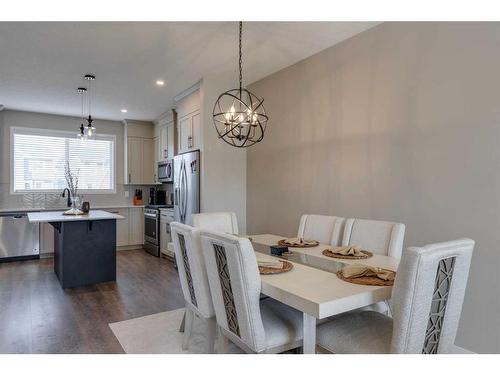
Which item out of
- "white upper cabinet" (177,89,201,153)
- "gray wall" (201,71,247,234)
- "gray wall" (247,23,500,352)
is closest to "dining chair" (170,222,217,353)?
"gray wall" (247,23,500,352)

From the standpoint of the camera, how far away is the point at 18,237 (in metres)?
5.52

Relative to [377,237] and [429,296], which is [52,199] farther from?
[429,296]

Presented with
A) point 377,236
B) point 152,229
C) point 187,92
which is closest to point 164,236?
point 152,229

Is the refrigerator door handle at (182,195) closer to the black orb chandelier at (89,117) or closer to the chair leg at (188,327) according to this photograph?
the black orb chandelier at (89,117)

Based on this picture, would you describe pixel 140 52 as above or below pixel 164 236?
above

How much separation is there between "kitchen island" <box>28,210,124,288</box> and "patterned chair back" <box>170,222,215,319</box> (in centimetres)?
219

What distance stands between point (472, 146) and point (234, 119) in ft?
5.47

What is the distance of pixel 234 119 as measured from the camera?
95.6 inches

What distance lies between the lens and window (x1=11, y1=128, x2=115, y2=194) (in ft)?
19.4

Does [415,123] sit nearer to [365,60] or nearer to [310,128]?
[365,60]

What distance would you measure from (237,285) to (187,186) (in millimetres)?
3210

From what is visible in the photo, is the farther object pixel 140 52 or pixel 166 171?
pixel 166 171

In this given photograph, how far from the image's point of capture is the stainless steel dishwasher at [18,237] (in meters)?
5.39
